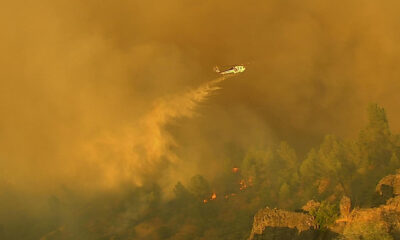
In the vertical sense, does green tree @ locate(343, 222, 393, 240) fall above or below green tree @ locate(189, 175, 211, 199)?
below

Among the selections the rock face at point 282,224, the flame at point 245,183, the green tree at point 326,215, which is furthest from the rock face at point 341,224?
the flame at point 245,183

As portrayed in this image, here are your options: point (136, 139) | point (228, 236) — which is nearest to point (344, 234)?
point (228, 236)

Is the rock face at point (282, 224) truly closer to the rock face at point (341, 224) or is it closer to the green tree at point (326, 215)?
the rock face at point (341, 224)

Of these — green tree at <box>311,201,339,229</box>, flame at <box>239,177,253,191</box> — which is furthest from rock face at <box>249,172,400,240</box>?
flame at <box>239,177,253,191</box>

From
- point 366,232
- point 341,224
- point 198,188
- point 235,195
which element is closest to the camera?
point 366,232

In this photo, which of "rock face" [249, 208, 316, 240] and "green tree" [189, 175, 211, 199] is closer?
"rock face" [249, 208, 316, 240]

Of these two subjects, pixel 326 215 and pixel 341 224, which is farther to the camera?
pixel 326 215

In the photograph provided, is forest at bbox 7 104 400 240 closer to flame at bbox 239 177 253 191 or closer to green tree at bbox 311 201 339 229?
flame at bbox 239 177 253 191

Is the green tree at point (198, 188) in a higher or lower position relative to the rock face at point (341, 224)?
higher

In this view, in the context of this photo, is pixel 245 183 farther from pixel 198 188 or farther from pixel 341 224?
pixel 341 224

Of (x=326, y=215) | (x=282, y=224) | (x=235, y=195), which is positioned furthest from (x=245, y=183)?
(x=326, y=215)

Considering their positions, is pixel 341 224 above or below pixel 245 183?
below

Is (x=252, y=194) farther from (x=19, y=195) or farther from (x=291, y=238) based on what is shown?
(x=19, y=195)
